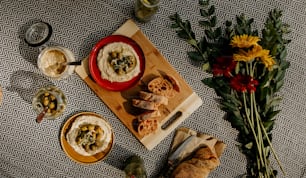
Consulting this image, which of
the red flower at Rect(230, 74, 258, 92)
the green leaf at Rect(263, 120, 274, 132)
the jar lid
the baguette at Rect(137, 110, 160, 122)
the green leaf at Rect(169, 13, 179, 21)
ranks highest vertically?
the jar lid

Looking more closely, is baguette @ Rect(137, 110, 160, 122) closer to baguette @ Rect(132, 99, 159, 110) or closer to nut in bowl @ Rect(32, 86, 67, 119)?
baguette @ Rect(132, 99, 159, 110)

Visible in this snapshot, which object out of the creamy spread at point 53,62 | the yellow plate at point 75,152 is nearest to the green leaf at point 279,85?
the yellow plate at point 75,152

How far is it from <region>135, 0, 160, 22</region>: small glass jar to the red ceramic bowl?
67mm

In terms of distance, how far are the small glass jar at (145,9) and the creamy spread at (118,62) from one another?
0.28ft

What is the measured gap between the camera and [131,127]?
1360 millimetres

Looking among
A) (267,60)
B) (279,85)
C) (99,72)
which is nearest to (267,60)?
(267,60)

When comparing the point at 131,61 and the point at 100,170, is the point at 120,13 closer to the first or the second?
the point at 131,61

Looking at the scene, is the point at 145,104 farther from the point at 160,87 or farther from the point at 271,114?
the point at 271,114

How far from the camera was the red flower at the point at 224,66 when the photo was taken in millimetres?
1327

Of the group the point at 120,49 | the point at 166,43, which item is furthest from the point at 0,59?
the point at 166,43

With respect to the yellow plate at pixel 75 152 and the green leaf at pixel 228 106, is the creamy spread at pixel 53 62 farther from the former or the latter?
the green leaf at pixel 228 106

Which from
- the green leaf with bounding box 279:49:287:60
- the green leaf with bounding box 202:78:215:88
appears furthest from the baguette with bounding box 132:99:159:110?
the green leaf with bounding box 279:49:287:60

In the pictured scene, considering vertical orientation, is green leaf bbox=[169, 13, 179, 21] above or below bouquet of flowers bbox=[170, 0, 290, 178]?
above

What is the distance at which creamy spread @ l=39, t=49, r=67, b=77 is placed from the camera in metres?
1.33
